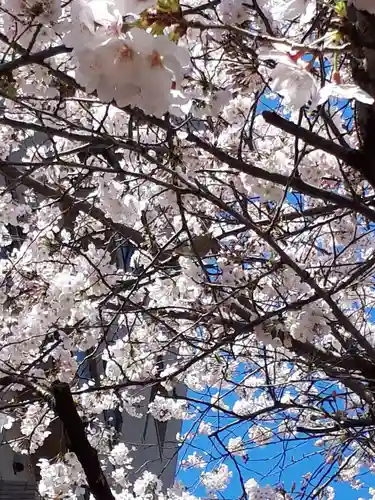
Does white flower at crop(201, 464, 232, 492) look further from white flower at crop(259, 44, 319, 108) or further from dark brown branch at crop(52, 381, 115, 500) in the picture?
white flower at crop(259, 44, 319, 108)

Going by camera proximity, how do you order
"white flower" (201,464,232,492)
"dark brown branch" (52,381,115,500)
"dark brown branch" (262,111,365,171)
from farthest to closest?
"white flower" (201,464,232,492) → "dark brown branch" (52,381,115,500) → "dark brown branch" (262,111,365,171)

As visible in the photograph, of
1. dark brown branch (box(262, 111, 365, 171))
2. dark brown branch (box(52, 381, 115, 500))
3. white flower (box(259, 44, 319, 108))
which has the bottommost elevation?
dark brown branch (box(52, 381, 115, 500))

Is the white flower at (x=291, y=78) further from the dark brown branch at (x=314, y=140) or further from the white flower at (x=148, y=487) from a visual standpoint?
the white flower at (x=148, y=487)

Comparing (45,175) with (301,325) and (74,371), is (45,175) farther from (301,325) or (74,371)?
(301,325)

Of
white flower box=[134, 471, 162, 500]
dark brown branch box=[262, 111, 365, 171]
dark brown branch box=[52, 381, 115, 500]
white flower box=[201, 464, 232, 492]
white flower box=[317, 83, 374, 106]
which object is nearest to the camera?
white flower box=[317, 83, 374, 106]

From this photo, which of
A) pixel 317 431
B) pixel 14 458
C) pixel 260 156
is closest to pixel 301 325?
pixel 317 431

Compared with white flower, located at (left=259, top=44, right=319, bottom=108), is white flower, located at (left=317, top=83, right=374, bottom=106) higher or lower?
lower

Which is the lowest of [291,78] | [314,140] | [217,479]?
[291,78]

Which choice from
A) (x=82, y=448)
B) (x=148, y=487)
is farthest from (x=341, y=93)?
(x=148, y=487)

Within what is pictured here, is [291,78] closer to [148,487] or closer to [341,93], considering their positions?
[341,93]

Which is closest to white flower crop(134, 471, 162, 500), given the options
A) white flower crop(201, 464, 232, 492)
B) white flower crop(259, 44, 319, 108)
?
white flower crop(201, 464, 232, 492)

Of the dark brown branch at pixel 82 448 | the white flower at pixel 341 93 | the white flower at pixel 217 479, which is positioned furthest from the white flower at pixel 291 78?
the white flower at pixel 217 479

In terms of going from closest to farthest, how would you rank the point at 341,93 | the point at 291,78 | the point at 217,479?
the point at 341,93 → the point at 291,78 → the point at 217,479

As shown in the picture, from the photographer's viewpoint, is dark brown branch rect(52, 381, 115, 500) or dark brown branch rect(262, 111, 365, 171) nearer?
dark brown branch rect(262, 111, 365, 171)
